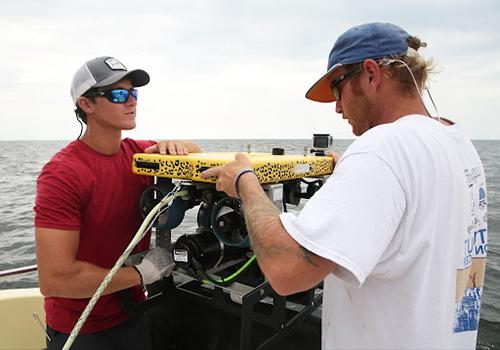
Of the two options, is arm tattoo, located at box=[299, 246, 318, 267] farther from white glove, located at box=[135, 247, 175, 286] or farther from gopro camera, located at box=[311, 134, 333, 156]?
gopro camera, located at box=[311, 134, 333, 156]

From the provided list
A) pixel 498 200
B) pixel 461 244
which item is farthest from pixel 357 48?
pixel 498 200

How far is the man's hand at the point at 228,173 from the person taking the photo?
1.45 meters

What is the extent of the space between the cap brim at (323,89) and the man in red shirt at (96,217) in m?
0.74

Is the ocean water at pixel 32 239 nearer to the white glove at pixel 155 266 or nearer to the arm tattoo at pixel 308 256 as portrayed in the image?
the white glove at pixel 155 266

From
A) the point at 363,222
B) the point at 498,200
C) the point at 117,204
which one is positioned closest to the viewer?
the point at 363,222

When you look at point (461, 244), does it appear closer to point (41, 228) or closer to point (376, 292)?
point (376, 292)

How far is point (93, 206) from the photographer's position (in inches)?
79.9

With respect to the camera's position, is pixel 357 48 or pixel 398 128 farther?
pixel 357 48

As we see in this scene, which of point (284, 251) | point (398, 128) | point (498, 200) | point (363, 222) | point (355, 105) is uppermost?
point (355, 105)

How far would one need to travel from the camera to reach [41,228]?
1.80 m

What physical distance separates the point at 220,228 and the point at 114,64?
4.10 feet

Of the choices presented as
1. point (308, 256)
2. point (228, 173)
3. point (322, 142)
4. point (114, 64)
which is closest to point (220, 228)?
point (228, 173)

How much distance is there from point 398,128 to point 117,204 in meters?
1.59

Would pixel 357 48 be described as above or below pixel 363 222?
above
